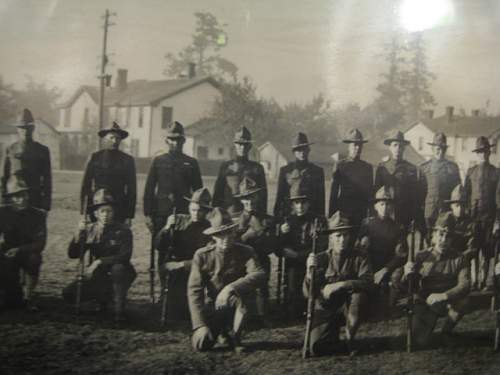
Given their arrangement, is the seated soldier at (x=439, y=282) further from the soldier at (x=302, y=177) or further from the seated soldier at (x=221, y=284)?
the seated soldier at (x=221, y=284)

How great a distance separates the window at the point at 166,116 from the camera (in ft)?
17.0

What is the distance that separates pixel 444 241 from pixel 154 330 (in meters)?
2.36

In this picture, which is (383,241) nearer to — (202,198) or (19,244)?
(202,198)

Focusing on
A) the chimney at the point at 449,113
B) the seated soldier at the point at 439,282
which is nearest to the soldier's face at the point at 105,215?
the seated soldier at the point at 439,282

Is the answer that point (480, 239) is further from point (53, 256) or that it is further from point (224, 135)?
point (53, 256)

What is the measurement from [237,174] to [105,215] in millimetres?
1272

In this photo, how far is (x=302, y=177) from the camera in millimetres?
4867

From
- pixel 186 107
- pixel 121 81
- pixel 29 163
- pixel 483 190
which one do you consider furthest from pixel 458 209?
pixel 29 163

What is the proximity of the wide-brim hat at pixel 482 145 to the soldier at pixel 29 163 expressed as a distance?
153 inches

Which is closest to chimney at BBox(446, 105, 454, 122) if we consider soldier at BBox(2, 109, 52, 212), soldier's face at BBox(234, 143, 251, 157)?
soldier's face at BBox(234, 143, 251, 157)

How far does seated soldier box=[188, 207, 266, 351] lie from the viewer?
375cm

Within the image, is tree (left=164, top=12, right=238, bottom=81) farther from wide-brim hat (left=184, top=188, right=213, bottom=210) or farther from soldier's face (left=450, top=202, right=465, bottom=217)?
soldier's face (left=450, top=202, right=465, bottom=217)

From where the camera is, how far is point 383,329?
4.15 m

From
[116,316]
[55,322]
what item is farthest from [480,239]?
[55,322]
